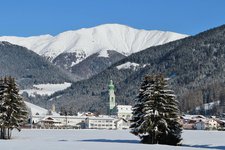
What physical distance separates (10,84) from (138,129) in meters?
24.3

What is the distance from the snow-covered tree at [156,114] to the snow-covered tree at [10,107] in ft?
66.6

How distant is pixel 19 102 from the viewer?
8975cm

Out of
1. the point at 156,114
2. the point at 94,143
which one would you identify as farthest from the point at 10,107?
the point at 156,114

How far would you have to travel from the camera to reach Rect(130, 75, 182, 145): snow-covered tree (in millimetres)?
73750

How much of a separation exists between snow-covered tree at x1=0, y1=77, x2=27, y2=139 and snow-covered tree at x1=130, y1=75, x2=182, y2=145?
20.3 metres

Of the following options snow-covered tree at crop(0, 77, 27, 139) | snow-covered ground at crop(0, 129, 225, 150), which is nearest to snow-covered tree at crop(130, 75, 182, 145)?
snow-covered ground at crop(0, 129, 225, 150)

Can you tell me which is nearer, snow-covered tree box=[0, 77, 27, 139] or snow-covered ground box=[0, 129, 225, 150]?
snow-covered ground box=[0, 129, 225, 150]

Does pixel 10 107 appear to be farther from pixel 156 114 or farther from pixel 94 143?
pixel 156 114

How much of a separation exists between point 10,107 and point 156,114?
2422 centimetres

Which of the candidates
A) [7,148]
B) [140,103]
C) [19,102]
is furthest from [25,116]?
[7,148]

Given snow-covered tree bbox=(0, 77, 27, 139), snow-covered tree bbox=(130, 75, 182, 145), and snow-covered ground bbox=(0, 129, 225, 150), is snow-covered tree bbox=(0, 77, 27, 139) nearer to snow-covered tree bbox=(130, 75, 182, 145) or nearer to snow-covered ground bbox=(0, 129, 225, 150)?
snow-covered ground bbox=(0, 129, 225, 150)

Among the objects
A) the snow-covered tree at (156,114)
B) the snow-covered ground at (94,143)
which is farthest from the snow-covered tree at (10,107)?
the snow-covered tree at (156,114)

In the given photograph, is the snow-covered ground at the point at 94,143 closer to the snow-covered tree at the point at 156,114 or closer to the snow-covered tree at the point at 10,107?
→ the snow-covered tree at the point at 156,114

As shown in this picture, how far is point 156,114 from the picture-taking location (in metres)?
74.0
